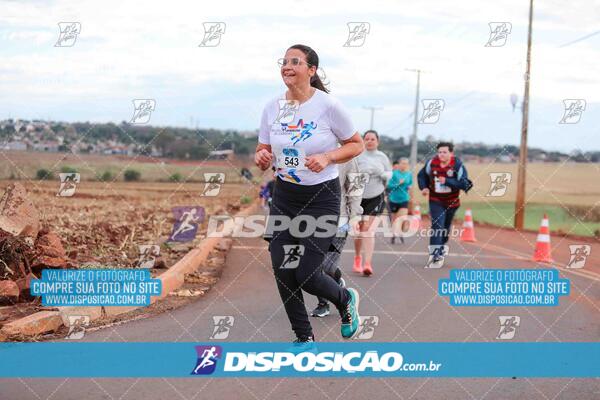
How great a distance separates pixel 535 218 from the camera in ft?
119

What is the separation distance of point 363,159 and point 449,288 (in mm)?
1972

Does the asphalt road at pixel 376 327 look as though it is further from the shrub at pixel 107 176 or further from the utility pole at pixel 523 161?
the shrub at pixel 107 176

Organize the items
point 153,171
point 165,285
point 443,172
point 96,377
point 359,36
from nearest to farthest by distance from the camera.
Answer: point 96,377 < point 165,285 < point 359,36 < point 443,172 < point 153,171

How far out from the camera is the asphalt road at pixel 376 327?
595 cm

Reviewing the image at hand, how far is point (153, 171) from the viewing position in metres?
45.8

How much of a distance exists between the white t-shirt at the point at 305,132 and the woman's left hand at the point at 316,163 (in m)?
0.22

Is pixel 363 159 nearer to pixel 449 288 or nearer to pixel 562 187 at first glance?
pixel 449 288

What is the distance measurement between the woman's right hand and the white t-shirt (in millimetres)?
83

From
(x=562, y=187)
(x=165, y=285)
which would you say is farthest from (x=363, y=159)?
(x=562, y=187)

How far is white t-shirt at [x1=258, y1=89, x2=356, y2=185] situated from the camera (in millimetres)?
6414

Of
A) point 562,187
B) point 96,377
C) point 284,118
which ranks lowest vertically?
point 562,187

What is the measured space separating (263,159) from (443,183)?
7.00m

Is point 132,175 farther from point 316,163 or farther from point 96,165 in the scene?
point 316,163

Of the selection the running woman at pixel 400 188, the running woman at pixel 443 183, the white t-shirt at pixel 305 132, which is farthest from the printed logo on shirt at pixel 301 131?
the running woman at pixel 400 188
